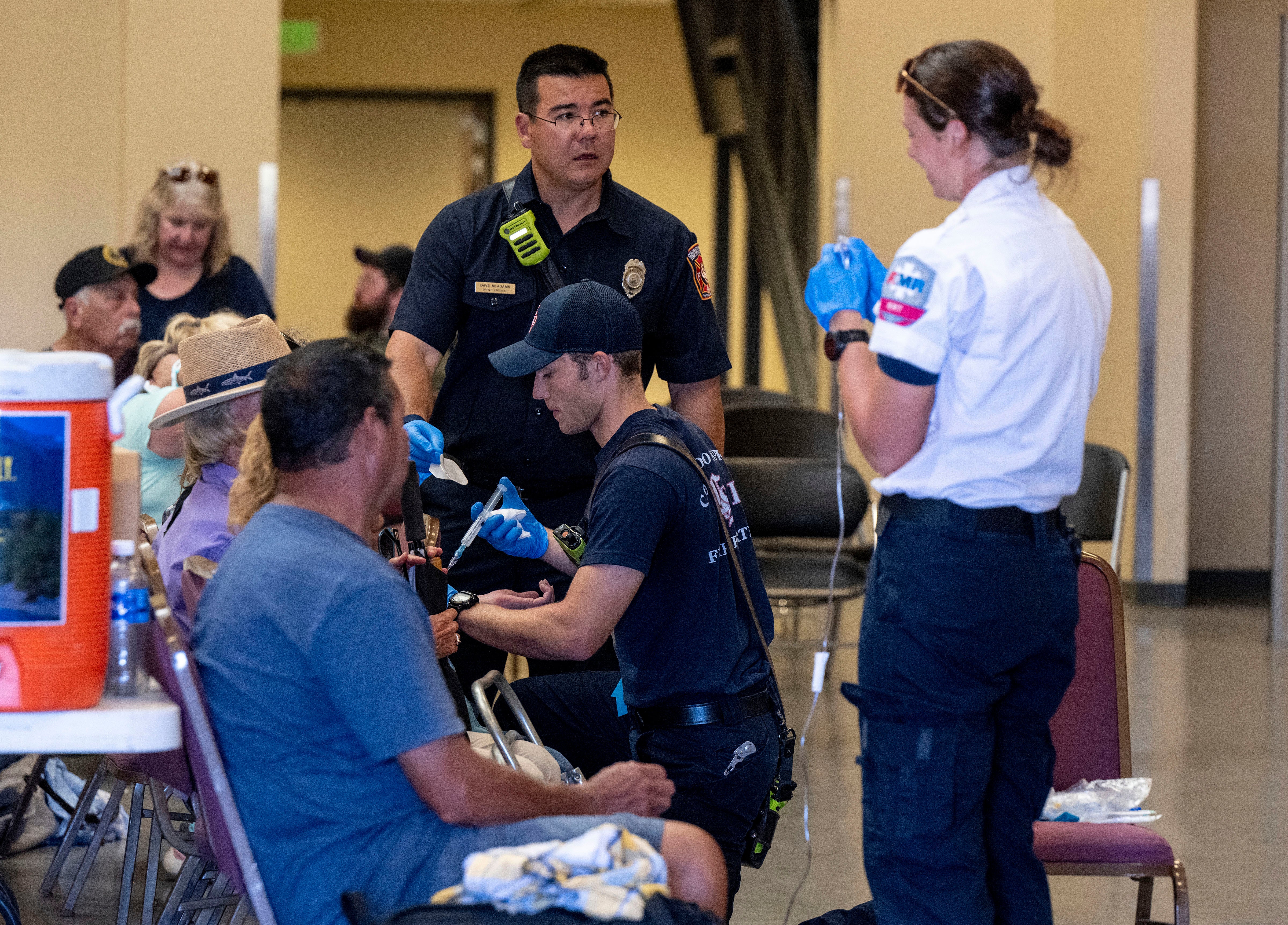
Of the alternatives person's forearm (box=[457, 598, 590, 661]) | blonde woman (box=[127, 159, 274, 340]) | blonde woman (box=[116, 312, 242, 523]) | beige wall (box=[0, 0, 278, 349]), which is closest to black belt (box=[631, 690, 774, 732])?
person's forearm (box=[457, 598, 590, 661])

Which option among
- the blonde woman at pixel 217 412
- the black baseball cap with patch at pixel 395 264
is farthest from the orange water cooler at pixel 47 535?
the black baseball cap with patch at pixel 395 264

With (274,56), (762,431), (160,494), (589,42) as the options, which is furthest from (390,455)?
(589,42)

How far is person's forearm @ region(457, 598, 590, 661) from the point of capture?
2393mm

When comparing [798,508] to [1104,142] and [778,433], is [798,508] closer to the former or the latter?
[778,433]

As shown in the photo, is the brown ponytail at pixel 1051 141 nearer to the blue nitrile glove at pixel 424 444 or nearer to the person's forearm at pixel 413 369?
the blue nitrile glove at pixel 424 444

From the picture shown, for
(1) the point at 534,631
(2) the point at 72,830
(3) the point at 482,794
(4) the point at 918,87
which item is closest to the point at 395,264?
(2) the point at 72,830

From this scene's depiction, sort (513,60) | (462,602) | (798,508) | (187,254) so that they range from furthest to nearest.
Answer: (513,60) < (798,508) < (187,254) < (462,602)

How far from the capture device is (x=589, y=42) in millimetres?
12555

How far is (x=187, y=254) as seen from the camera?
4.91m

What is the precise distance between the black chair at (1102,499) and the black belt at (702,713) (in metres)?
3.36

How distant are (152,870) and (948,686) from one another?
1.74 metres

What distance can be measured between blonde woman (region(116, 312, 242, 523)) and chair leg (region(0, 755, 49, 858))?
0.65 m

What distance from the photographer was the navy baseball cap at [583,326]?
255 cm

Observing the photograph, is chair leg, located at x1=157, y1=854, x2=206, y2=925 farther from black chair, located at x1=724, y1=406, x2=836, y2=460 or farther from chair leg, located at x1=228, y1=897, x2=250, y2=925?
black chair, located at x1=724, y1=406, x2=836, y2=460
